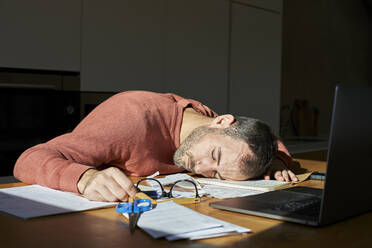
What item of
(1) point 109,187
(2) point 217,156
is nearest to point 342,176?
(1) point 109,187

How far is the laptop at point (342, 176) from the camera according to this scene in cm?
86

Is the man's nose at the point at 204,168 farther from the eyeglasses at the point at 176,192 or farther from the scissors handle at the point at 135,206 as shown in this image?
the scissors handle at the point at 135,206

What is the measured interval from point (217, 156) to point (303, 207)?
1.64 feet

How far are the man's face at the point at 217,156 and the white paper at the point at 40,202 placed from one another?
19.7 inches

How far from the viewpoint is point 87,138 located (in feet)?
4.82

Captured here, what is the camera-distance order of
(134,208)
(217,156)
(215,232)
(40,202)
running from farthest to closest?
(217,156) → (40,202) → (134,208) → (215,232)

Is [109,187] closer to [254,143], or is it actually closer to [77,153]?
[77,153]

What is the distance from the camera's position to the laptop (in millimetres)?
861

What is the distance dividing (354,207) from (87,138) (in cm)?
84

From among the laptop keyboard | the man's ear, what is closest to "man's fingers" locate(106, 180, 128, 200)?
the laptop keyboard

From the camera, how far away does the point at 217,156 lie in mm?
1526

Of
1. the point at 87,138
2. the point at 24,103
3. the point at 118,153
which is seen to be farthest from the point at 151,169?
the point at 24,103

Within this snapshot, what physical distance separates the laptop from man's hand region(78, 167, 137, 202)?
21cm

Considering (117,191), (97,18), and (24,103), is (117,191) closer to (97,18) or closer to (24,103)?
(24,103)
